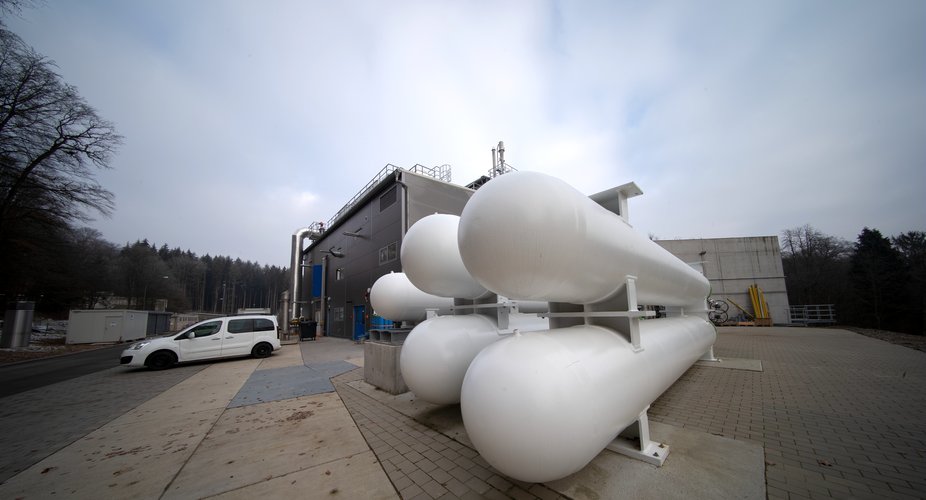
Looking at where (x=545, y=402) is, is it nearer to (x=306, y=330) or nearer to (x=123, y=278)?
(x=306, y=330)

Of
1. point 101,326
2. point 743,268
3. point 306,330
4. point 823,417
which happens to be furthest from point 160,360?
point 743,268

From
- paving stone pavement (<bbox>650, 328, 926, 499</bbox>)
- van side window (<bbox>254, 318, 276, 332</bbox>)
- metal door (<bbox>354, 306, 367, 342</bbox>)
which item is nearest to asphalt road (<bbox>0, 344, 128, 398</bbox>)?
van side window (<bbox>254, 318, 276, 332</bbox>)

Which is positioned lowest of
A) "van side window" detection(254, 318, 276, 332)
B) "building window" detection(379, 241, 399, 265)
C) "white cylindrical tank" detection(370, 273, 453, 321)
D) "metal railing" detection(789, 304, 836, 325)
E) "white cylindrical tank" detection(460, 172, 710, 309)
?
"metal railing" detection(789, 304, 836, 325)

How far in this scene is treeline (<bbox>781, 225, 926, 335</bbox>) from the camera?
77.7 feet

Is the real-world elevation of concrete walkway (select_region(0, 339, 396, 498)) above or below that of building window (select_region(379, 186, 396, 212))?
below

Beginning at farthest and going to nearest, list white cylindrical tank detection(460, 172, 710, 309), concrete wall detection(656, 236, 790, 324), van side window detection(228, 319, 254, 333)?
concrete wall detection(656, 236, 790, 324) → van side window detection(228, 319, 254, 333) → white cylindrical tank detection(460, 172, 710, 309)

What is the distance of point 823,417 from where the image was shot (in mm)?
4055

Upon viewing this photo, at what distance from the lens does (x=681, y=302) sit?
5566mm

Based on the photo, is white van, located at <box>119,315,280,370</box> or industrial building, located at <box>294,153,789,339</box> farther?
industrial building, located at <box>294,153,789,339</box>

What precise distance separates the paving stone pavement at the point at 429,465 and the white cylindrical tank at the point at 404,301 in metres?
2.27

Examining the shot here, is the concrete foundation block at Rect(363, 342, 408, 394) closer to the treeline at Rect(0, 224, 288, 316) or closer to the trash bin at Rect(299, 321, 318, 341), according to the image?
the trash bin at Rect(299, 321, 318, 341)

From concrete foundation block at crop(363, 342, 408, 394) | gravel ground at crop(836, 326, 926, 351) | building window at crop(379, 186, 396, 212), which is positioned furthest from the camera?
building window at crop(379, 186, 396, 212)

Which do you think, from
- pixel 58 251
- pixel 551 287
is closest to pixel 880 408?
pixel 551 287

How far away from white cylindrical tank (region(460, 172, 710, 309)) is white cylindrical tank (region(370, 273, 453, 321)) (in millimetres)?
3957
